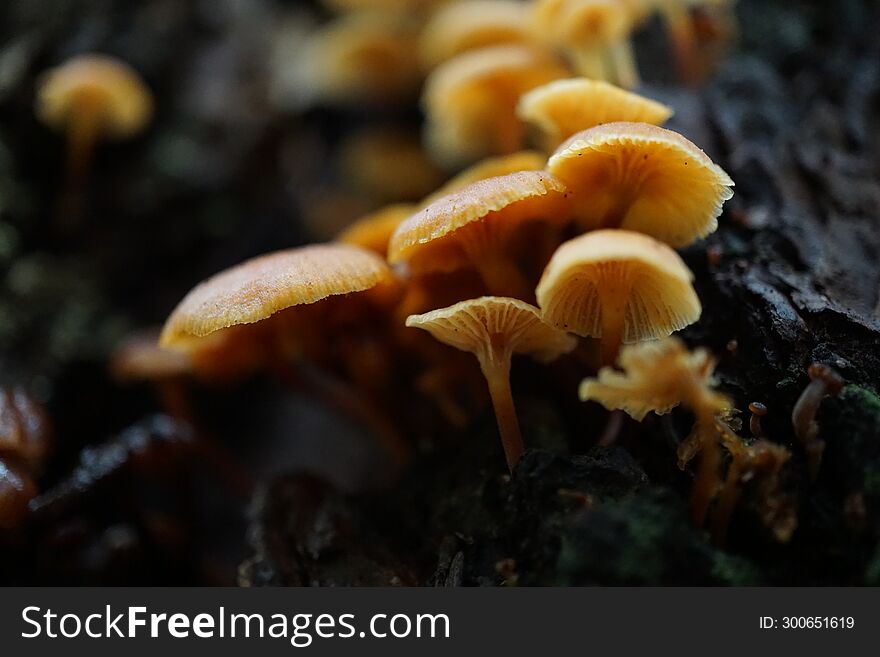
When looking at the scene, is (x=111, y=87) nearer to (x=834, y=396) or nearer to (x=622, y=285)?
(x=622, y=285)

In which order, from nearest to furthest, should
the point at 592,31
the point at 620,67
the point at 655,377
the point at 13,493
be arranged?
1. the point at 655,377
2. the point at 13,493
3. the point at 592,31
4. the point at 620,67

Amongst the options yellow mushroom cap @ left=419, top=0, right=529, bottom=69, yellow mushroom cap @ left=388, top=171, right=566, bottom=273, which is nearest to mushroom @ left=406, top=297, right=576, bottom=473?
yellow mushroom cap @ left=388, top=171, right=566, bottom=273

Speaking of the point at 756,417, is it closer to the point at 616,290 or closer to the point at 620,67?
the point at 616,290

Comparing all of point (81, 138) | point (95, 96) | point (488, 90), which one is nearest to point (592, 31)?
point (488, 90)

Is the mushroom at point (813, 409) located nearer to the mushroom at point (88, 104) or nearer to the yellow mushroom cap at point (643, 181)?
the yellow mushroom cap at point (643, 181)

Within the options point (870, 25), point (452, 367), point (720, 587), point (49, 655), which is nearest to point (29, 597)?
point (49, 655)

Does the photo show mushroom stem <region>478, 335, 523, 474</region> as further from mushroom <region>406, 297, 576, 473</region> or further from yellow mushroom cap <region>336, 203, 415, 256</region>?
yellow mushroom cap <region>336, 203, 415, 256</region>
